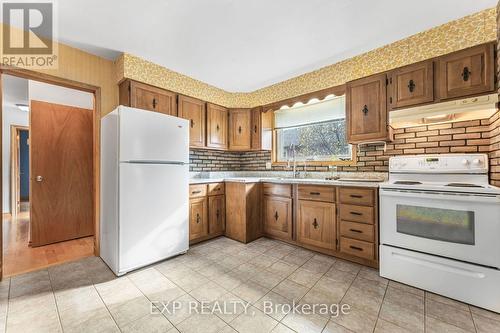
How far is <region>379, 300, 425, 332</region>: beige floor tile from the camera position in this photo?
142 cm

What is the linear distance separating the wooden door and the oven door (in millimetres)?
4095

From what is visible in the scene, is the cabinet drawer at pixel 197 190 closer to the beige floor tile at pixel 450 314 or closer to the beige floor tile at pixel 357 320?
the beige floor tile at pixel 357 320

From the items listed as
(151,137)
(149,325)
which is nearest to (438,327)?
(149,325)

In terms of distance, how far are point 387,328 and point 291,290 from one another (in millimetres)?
711

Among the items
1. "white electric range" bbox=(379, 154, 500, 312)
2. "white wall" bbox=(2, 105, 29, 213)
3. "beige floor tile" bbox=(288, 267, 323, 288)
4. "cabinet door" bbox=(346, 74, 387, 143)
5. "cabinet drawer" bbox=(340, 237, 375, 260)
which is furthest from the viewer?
"white wall" bbox=(2, 105, 29, 213)

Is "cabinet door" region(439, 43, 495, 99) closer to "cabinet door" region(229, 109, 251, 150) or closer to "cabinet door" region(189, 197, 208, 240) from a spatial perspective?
"cabinet door" region(229, 109, 251, 150)

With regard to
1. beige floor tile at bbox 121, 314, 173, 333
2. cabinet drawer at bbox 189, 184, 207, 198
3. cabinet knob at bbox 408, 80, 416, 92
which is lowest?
beige floor tile at bbox 121, 314, 173, 333

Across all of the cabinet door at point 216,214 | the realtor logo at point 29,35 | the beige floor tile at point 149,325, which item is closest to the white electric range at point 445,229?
the beige floor tile at point 149,325

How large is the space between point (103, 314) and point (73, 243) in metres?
2.08

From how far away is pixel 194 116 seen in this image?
326 cm

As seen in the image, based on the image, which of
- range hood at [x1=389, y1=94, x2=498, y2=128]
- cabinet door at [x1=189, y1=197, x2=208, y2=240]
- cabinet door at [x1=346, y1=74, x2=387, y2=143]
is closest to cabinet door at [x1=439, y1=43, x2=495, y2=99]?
range hood at [x1=389, y1=94, x2=498, y2=128]

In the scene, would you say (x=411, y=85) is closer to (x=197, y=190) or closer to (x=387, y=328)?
(x=387, y=328)

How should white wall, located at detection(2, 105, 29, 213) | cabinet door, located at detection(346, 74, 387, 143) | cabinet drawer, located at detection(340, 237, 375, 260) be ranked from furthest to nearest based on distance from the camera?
1. white wall, located at detection(2, 105, 29, 213)
2. cabinet door, located at detection(346, 74, 387, 143)
3. cabinet drawer, located at detection(340, 237, 375, 260)

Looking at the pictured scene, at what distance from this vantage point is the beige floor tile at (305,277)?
1960 mm
